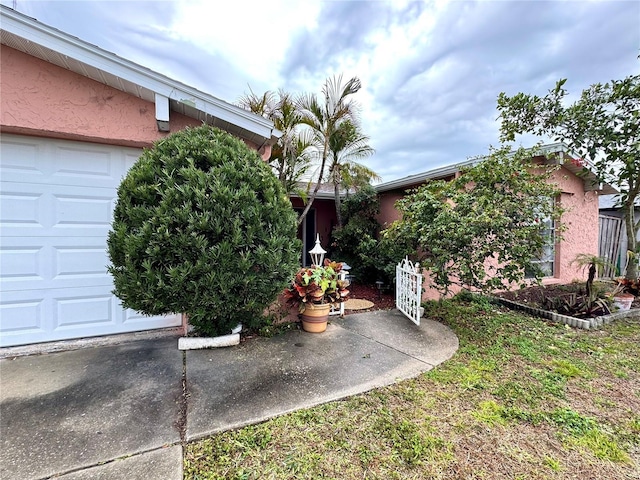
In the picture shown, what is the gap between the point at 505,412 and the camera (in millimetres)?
2463

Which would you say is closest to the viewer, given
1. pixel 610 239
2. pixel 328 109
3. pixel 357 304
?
pixel 357 304

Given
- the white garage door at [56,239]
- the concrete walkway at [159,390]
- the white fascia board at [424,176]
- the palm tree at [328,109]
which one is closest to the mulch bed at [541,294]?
the white fascia board at [424,176]

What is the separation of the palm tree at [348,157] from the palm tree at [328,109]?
25 cm

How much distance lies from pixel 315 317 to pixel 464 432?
2335 mm

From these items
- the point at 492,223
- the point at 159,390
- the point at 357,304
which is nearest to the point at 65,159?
the point at 159,390

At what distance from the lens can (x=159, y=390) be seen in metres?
2.65

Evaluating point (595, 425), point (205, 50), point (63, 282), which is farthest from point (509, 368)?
point (205, 50)

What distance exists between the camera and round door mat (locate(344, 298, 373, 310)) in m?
5.97

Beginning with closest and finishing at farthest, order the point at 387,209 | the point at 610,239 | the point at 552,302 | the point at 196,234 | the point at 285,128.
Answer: the point at 196,234
the point at 552,302
the point at 285,128
the point at 387,209
the point at 610,239

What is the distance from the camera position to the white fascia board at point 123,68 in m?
3.08

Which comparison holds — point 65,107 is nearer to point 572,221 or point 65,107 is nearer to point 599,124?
point 599,124

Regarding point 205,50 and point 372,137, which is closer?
point 205,50

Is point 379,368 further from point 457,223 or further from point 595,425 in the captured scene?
point 457,223

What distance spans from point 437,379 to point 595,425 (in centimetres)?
122
